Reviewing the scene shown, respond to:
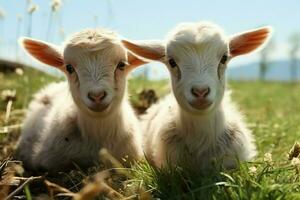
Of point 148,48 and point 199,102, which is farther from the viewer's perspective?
point 148,48

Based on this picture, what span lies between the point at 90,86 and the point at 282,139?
3.09 meters

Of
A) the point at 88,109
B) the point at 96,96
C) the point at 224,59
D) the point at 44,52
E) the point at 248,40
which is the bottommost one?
the point at 88,109

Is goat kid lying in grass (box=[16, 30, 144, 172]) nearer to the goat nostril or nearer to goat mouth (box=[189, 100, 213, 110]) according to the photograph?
the goat nostril

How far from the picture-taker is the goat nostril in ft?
15.8

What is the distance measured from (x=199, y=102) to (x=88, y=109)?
123 centimetres

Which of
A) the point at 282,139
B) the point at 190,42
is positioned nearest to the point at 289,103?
the point at 282,139

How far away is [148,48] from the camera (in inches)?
203

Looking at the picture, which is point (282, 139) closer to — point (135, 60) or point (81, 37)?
point (135, 60)

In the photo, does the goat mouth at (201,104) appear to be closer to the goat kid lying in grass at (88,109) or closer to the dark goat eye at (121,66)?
the goat kid lying in grass at (88,109)

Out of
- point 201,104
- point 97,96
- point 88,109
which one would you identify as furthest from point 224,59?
point 88,109

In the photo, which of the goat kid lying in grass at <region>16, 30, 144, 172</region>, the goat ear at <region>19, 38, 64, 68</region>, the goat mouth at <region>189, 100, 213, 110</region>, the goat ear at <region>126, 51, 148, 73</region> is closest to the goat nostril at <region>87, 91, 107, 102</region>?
the goat kid lying in grass at <region>16, 30, 144, 172</region>

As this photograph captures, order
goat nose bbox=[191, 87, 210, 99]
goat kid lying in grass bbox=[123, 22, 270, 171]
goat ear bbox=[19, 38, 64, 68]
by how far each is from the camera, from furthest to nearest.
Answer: goat ear bbox=[19, 38, 64, 68], goat kid lying in grass bbox=[123, 22, 270, 171], goat nose bbox=[191, 87, 210, 99]

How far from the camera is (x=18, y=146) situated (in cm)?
666

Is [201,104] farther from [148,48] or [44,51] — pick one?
[44,51]
